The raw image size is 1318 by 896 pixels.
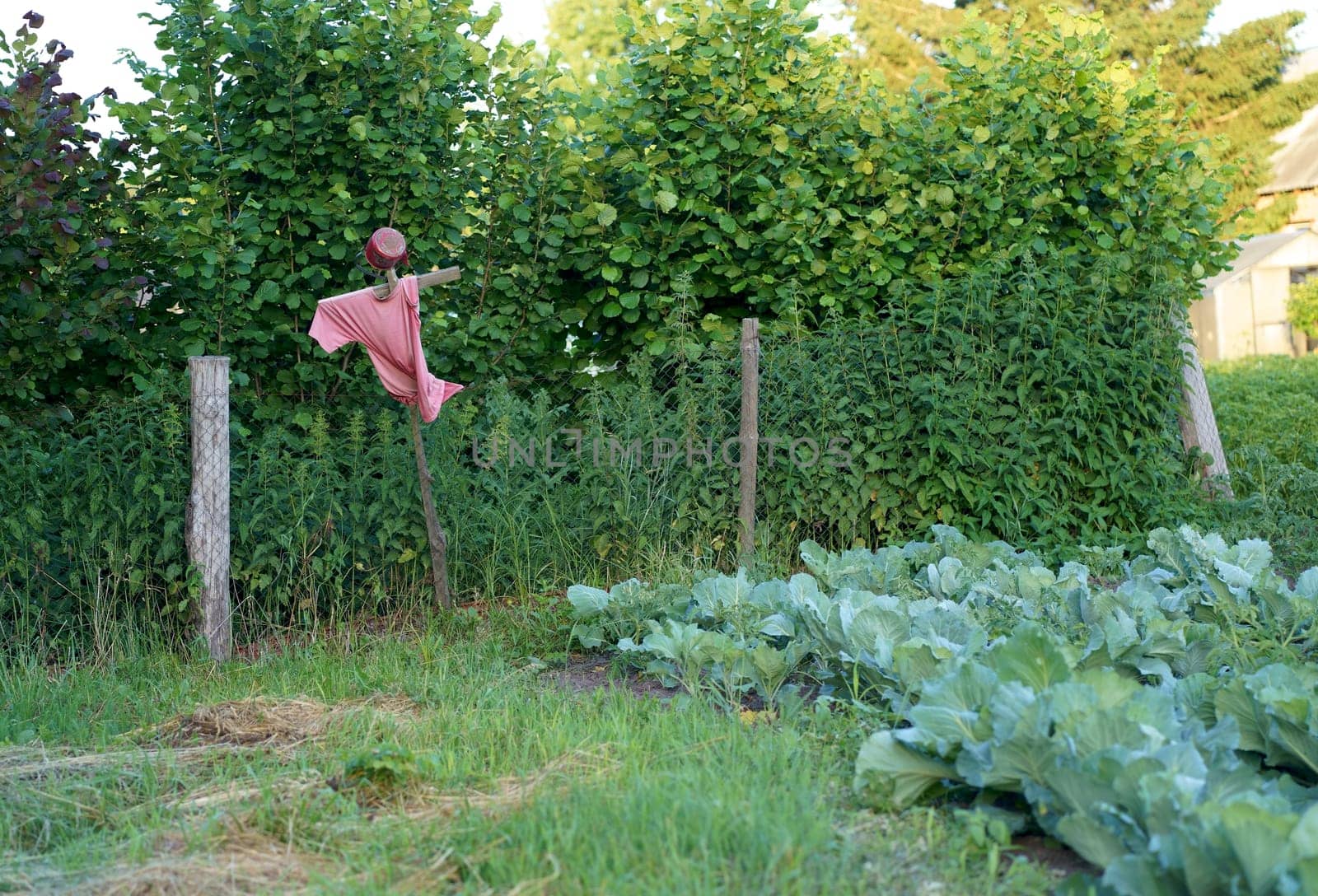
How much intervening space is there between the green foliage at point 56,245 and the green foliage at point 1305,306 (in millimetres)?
20158

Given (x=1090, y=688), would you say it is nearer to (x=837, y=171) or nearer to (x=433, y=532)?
(x=433, y=532)

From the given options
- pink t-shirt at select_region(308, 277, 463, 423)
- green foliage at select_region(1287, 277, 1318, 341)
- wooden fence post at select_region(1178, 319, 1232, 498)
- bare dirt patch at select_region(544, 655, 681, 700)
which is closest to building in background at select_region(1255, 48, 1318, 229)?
green foliage at select_region(1287, 277, 1318, 341)

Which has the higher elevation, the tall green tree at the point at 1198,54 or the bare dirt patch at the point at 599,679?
the tall green tree at the point at 1198,54

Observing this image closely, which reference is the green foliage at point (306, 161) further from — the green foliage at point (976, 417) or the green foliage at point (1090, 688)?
the green foliage at point (1090, 688)

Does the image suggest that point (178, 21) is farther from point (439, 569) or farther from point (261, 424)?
point (439, 569)

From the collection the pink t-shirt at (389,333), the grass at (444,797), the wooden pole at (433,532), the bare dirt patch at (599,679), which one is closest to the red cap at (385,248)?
the pink t-shirt at (389,333)

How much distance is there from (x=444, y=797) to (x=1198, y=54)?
24.5m

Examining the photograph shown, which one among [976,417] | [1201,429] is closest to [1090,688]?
[976,417]

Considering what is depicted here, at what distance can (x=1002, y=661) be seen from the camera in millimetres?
3053

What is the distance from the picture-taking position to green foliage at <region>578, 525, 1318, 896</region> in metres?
2.38

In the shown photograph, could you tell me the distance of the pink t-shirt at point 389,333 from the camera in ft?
17.4

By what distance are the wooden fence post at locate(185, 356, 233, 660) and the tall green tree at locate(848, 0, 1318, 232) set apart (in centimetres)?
1933

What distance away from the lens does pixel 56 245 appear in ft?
18.5

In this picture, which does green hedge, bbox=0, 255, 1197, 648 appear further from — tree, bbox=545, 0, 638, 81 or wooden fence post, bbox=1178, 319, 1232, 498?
tree, bbox=545, 0, 638, 81
